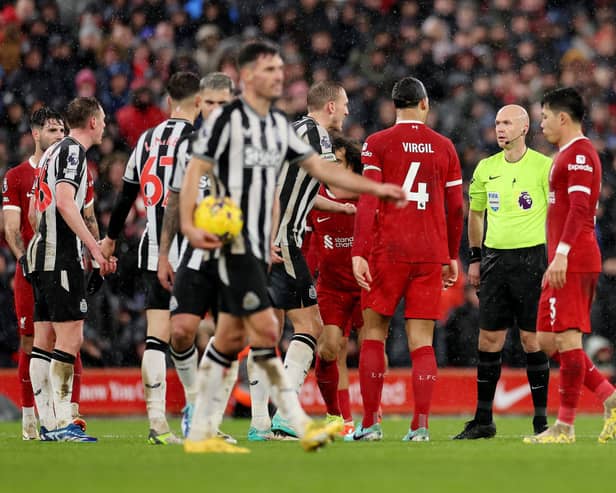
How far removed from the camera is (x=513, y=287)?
10.1 meters

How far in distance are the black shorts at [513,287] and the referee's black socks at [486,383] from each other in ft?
0.86

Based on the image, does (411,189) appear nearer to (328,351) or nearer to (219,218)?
(328,351)

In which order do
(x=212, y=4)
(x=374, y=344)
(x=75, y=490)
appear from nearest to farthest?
(x=75, y=490) → (x=374, y=344) → (x=212, y=4)

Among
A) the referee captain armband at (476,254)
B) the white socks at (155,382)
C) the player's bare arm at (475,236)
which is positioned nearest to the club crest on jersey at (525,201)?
the player's bare arm at (475,236)

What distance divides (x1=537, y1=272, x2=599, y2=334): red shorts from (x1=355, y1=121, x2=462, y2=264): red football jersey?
0.92m

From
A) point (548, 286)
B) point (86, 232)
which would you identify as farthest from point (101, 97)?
point (548, 286)

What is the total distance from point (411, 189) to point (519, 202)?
1.25m

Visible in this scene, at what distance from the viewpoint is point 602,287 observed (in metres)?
16.2

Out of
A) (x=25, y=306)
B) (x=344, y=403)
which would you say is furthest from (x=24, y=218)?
(x=344, y=403)

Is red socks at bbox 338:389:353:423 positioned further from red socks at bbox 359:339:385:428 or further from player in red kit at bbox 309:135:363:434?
red socks at bbox 359:339:385:428

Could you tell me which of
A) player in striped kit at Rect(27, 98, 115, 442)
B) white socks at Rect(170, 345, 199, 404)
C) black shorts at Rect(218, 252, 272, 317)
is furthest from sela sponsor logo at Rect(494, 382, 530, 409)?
black shorts at Rect(218, 252, 272, 317)

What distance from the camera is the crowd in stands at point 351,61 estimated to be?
17.2 m

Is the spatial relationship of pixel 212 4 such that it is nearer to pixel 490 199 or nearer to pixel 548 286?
pixel 490 199

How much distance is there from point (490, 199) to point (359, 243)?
5.43 feet
